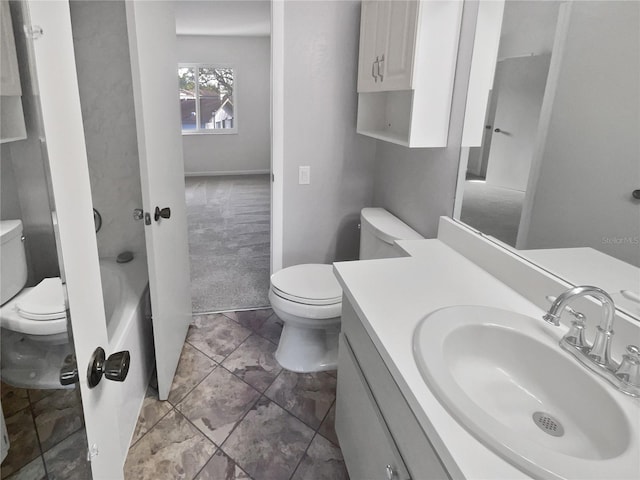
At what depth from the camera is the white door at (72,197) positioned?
0.56 metres

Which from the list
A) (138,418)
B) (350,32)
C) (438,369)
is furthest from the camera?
(350,32)

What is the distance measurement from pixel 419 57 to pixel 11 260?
1543mm

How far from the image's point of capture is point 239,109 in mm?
7035

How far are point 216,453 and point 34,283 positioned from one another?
1.38 meters

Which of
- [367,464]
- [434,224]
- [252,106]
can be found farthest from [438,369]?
[252,106]

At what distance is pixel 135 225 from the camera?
2.19 metres

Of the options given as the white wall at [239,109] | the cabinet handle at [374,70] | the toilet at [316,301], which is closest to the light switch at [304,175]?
the toilet at [316,301]

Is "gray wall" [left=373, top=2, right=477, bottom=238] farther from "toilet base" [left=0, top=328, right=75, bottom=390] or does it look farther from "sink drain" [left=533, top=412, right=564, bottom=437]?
"toilet base" [left=0, top=328, right=75, bottom=390]

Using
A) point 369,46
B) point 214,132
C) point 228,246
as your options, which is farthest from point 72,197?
point 214,132

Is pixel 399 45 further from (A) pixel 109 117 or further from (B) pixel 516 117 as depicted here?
(A) pixel 109 117

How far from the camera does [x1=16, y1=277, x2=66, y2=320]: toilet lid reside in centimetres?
52

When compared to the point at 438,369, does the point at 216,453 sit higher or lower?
lower

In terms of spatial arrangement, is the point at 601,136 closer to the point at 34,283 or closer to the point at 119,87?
the point at 34,283

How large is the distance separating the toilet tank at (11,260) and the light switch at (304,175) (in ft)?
6.53
